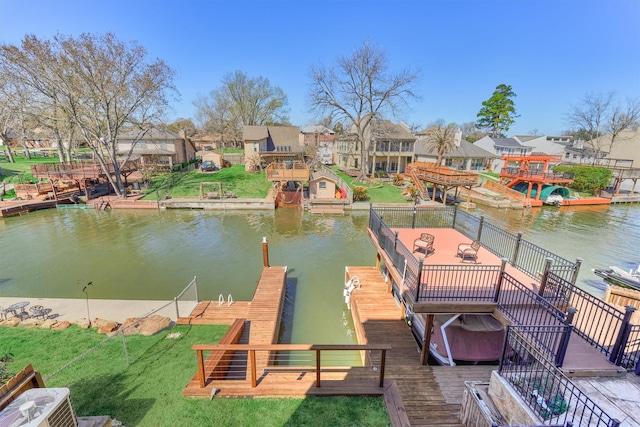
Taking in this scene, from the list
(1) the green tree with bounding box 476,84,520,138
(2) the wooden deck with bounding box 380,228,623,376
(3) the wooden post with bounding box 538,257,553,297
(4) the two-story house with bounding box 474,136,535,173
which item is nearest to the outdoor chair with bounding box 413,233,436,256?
(2) the wooden deck with bounding box 380,228,623,376

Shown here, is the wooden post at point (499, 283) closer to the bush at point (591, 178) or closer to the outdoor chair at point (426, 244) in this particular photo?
the outdoor chair at point (426, 244)

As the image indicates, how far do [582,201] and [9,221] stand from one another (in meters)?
52.4

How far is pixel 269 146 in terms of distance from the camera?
144 ft

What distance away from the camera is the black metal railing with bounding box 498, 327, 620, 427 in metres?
4.16

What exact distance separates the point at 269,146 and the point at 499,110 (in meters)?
55.3

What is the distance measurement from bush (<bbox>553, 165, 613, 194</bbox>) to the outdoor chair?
34022mm

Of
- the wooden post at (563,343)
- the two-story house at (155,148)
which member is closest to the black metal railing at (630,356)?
the wooden post at (563,343)

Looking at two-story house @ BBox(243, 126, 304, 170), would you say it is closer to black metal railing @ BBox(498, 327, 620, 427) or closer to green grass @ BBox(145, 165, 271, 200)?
green grass @ BBox(145, 165, 271, 200)

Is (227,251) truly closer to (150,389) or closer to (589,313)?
(150,389)

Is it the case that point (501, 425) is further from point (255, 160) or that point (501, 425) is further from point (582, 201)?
point (255, 160)

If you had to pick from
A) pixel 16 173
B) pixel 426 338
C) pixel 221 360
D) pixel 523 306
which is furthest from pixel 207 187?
pixel 523 306

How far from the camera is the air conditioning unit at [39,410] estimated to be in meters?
3.43

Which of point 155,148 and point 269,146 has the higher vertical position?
point 269,146

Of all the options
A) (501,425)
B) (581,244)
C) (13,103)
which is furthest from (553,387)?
(13,103)
